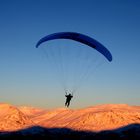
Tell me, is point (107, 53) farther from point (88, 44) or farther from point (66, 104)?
point (66, 104)

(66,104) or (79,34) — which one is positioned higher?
(79,34)

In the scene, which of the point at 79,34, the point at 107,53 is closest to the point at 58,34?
the point at 79,34

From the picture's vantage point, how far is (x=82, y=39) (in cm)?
6725

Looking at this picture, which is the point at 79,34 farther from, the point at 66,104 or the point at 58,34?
the point at 66,104

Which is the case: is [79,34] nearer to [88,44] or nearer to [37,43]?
[88,44]

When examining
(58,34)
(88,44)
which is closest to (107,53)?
(88,44)

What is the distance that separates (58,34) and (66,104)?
1325cm

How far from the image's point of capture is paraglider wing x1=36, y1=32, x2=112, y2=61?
65.8 m

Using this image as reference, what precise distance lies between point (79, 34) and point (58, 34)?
4.52m

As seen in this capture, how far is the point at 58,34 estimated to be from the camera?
216ft

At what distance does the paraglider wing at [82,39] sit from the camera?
65750mm

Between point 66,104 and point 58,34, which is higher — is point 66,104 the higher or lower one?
the lower one

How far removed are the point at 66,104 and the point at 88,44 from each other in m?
12.2

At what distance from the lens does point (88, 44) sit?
6756 cm
